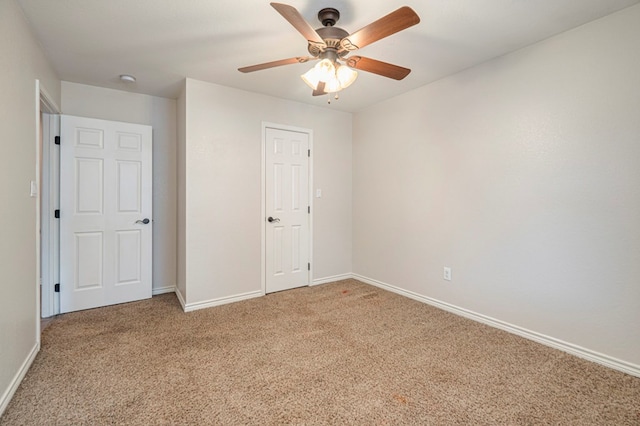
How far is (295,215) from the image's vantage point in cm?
385

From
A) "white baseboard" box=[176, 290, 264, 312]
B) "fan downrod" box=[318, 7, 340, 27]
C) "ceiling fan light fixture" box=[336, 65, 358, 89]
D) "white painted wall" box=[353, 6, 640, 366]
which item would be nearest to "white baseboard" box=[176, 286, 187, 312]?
"white baseboard" box=[176, 290, 264, 312]

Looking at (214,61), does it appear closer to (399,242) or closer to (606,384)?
(399,242)

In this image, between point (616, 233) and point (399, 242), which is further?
point (399, 242)

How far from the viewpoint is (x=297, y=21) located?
5.21ft

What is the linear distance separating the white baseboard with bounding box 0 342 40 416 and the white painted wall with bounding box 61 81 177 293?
149 centimetres

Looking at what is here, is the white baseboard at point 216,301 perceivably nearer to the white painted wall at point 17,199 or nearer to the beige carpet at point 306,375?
the beige carpet at point 306,375

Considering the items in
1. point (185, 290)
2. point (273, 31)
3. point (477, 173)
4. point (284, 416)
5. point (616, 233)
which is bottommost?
point (284, 416)

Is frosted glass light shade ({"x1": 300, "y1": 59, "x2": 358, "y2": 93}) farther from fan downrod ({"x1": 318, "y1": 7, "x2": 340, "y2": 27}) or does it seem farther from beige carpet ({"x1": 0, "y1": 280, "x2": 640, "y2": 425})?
beige carpet ({"x1": 0, "y1": 280, "x2": 640, "y2": 425})

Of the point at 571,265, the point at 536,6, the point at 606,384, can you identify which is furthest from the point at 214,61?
the point at 606,384

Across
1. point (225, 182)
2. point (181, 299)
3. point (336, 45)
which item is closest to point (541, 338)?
point (336, 45)

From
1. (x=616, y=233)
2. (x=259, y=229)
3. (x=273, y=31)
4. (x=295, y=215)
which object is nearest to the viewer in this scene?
(x=616, y=233)

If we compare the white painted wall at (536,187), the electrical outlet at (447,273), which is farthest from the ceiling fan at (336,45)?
the electrical outlet at (447,273)

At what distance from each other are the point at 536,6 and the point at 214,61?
2455 mm

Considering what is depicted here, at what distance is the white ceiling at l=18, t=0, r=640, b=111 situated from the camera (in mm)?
1926
